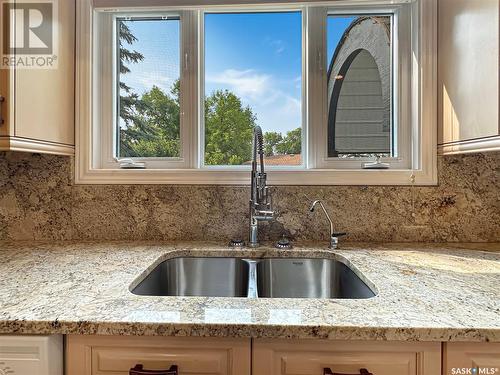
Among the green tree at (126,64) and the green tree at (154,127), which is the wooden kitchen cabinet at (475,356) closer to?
the green tree at (154,127)

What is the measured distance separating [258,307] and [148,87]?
1266 mm

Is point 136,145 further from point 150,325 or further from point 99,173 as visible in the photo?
point 150,325

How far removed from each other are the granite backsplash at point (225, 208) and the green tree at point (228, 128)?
0.21 metres

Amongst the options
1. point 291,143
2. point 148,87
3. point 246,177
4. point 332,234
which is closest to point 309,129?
point 291,143

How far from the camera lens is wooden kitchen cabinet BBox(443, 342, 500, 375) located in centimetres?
60

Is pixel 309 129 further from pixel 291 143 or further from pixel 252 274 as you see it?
pixel 252 274

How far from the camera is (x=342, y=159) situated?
1.43 metres

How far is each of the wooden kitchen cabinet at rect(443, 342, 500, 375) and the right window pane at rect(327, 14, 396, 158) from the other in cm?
98

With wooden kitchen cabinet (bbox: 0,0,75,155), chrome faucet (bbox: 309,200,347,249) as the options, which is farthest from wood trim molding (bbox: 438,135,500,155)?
wooden kitchen cabinet (bbox: 0,0,75,155)

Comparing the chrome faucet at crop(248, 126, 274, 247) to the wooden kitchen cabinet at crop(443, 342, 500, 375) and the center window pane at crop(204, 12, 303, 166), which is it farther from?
the wooden kitchen cabinet at crop(443, 342, 500, 375)

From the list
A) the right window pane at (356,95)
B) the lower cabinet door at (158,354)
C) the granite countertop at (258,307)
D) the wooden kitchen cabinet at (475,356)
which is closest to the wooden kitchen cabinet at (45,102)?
the granite countertop at (258,307)

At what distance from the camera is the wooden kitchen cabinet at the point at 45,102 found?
3.21 feet

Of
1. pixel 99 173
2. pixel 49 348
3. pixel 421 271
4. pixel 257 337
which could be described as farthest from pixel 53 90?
pixel 421 271

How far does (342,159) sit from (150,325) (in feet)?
3.79
